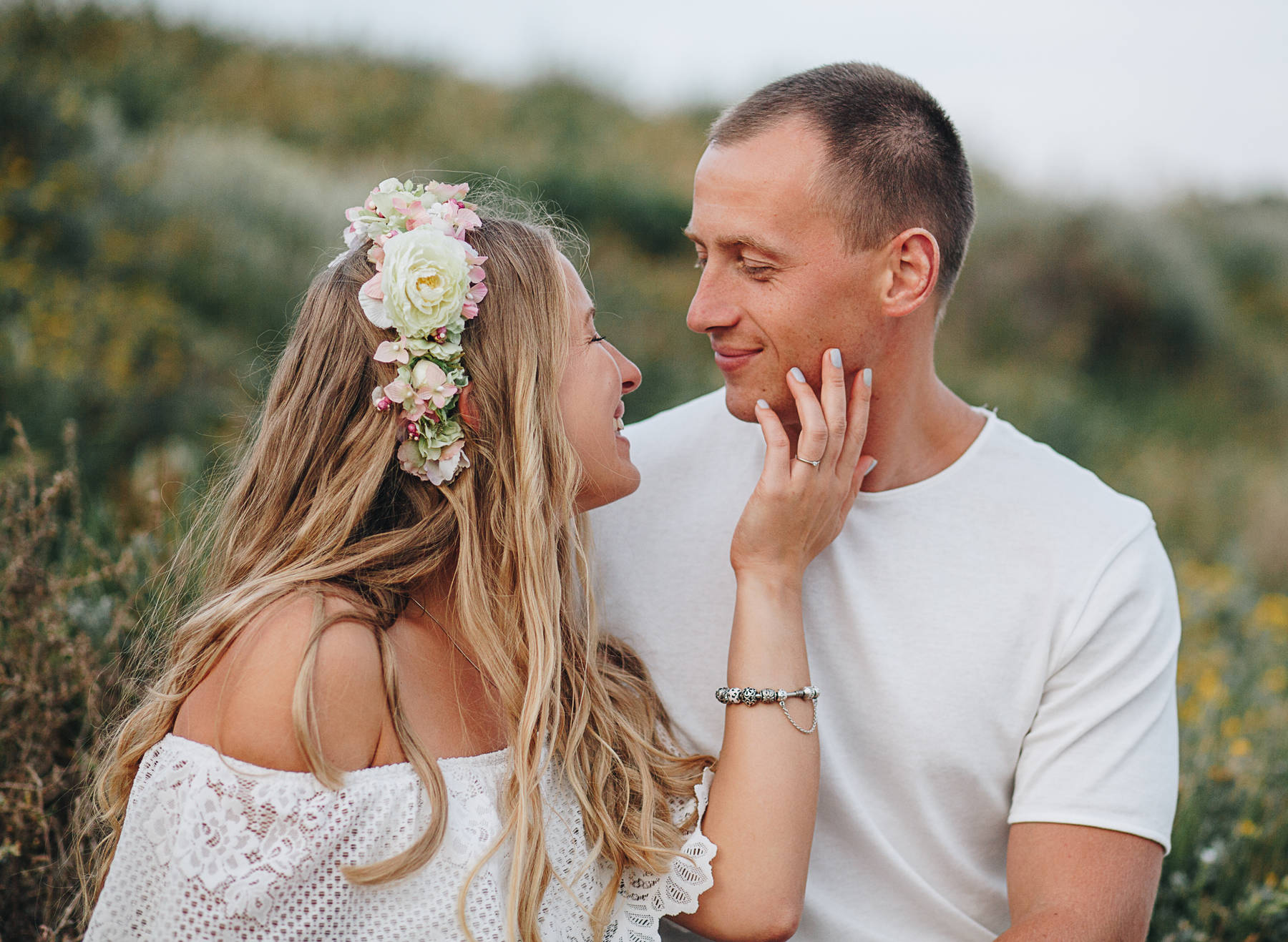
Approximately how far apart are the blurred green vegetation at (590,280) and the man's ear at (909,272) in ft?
5.88

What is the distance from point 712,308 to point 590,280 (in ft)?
17.1

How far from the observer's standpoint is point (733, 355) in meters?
2.69

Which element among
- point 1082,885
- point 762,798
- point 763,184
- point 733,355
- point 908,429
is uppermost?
point 763,184

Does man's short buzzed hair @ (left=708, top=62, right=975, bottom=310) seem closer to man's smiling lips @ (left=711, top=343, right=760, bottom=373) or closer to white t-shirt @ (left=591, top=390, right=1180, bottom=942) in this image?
man's smiling lips @ (left=711, top=343, right=760, bottom=373)

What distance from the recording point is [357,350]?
213 cm

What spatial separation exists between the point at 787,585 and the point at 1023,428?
7204mm

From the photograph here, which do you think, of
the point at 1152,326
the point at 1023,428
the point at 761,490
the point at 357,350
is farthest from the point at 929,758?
the point at 1152,326

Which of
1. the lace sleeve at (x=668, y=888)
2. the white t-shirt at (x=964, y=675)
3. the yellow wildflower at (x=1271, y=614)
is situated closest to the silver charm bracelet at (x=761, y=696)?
the lace sleeve at (x=668, y=888)

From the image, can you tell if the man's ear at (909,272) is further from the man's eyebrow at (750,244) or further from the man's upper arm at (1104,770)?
the man's upper arm at (1104,770)

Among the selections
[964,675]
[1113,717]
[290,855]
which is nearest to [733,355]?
[964,675]

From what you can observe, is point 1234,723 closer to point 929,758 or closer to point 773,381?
point 929,758

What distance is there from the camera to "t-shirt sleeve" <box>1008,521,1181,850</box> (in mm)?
2361

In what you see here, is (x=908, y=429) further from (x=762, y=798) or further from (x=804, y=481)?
(x=762, y=798)

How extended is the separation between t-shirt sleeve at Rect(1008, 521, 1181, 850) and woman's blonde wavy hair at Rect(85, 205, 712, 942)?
900 mm
